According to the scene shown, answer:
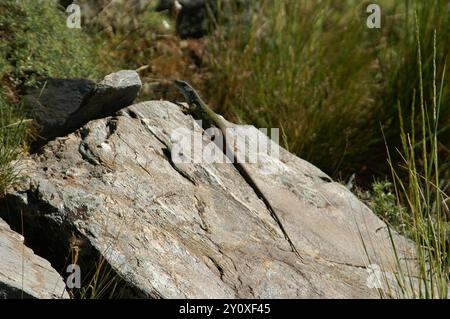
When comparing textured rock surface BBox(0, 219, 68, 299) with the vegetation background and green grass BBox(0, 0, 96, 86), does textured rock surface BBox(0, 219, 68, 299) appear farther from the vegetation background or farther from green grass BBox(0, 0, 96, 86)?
the vegetation background

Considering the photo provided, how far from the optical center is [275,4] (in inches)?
275

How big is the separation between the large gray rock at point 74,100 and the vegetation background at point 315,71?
1.74 feet

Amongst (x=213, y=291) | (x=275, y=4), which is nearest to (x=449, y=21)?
(x=275, y=4)

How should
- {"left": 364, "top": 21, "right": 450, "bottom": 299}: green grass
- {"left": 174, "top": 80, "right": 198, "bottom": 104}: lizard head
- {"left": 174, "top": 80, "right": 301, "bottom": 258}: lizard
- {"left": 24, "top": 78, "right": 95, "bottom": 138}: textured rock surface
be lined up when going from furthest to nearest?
{"left": 174, "top": 80, "right": 198, "bottom": 104}: lizard head, {"left": 24, "top": 78, "right": 95, "bottom": 138}: textured rock surface, {"left": 174, "top": 80, "right": 301, "bottom": 258}: lizard, {"left": 364, "top": 21, "right": 450, "bottom": 299}: green grass

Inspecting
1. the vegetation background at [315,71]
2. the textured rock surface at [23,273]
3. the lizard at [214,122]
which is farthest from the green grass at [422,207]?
the textured rock surface at [23,273]

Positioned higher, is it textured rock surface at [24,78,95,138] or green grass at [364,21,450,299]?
textured rock surface at [24,78,95,138]

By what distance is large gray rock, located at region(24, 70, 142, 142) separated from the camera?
4.85m

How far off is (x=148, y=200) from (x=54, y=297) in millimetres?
808

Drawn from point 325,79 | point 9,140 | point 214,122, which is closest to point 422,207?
point 214,122

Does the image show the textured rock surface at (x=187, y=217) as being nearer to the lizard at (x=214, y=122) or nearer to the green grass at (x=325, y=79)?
the lizard at (x=214, y=122)

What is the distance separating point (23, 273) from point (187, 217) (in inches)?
38.1

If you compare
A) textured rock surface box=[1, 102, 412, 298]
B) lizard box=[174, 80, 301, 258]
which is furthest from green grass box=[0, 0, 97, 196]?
lizard box=[174, 80, 301, 258]

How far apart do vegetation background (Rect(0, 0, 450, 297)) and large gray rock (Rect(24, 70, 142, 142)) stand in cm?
53

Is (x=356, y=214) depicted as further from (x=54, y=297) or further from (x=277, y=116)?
(x=54, y=297)
